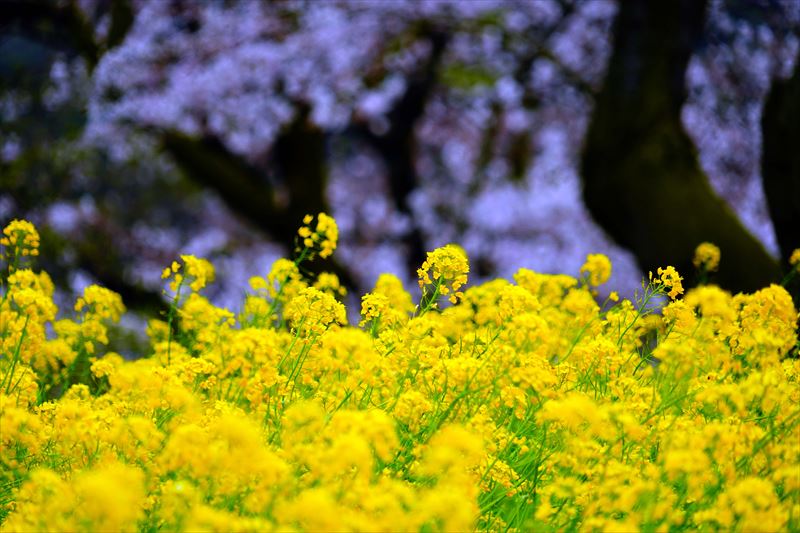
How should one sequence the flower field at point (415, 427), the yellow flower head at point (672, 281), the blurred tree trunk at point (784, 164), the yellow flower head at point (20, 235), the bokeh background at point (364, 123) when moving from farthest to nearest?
the bokeh background at point (364, 123) → the blurred tree trunk at point (784, 164) → the yellow flower head at point (20, 235) → the yellow flower head at point (672, 281) → the flower field at point (415, 427)

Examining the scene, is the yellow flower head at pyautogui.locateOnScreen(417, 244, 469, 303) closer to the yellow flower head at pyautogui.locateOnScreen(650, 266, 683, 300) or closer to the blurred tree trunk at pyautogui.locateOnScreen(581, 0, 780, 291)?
the yellow flower head at pyautogui.locateOnScreen(650, 266, 683, 300)

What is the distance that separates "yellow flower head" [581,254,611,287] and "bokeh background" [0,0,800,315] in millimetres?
2763

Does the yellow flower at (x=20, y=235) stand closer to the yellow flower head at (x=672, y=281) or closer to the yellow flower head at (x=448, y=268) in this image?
the yellow flower head at (x=448, y=268)

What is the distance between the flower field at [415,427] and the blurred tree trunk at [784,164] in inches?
90.1

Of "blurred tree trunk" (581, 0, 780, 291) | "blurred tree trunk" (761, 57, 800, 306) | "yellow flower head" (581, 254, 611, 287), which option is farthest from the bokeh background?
"yellow flower head" (581, 254, 611, 287)

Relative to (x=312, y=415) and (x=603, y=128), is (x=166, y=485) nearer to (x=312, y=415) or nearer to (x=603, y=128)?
(x=312, y=415)

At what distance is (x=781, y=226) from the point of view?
594 cm

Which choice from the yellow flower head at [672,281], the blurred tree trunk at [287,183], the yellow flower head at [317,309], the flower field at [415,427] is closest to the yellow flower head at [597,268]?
the flower field at [415,427]

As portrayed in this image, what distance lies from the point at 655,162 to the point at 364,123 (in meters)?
4.77

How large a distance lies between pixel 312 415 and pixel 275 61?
834 cm

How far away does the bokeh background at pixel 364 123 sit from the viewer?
325 inches

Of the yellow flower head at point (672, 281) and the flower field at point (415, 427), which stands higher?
the yellow flower head at point (672, 281)

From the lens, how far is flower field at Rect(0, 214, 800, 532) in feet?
7.00

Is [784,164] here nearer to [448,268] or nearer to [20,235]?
[448,268]
